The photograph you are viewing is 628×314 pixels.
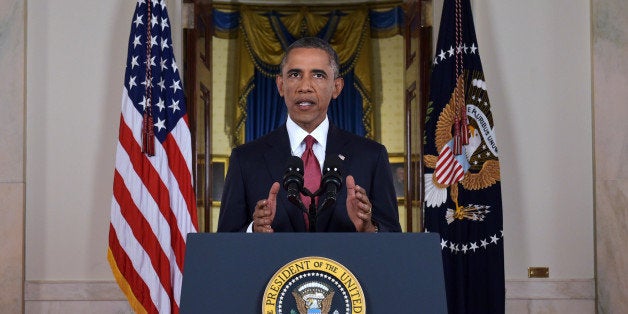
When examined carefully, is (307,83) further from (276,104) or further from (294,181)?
(276,104)

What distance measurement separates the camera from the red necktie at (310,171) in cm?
245

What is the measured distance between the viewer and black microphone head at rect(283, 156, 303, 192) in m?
1.97

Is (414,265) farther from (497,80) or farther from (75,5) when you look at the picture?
(75,5)

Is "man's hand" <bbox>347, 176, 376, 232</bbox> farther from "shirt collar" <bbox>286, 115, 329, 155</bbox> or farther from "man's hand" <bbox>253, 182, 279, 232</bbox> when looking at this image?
"shirt collar" <bbox>286, 115, 329, 155</bbox>

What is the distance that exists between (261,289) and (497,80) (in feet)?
15.2

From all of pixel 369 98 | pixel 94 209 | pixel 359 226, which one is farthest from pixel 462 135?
pixel 369 98

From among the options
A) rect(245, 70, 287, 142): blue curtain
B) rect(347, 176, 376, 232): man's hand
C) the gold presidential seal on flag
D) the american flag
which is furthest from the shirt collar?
rect(245, 70, 287, 142): blue curtain

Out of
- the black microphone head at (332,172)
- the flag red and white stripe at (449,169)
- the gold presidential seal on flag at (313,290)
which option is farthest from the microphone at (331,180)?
the flag red and white stripe at (449,169)

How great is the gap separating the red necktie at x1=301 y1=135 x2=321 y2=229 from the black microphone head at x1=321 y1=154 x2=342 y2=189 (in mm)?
404

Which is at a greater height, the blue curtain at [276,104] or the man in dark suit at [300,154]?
the blue curtain at [276,104]

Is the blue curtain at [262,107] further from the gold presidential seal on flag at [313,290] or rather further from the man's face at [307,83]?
the gold presidential seal on flag at [313,290]

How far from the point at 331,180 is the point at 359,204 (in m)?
0.12

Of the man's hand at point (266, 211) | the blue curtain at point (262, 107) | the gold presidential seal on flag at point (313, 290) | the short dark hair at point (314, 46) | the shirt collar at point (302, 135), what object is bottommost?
the gold presidential seal on flag at point (313, 290)

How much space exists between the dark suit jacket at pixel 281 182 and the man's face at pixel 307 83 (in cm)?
11
